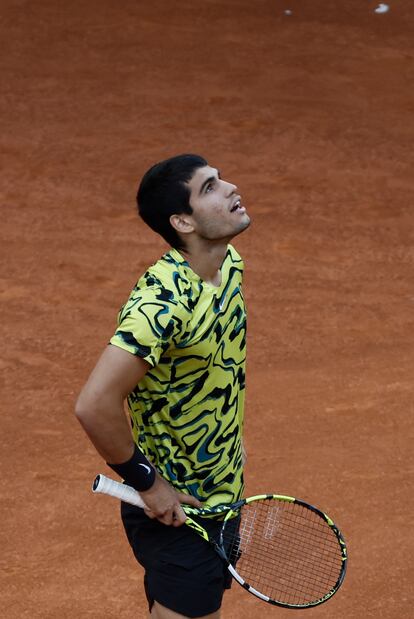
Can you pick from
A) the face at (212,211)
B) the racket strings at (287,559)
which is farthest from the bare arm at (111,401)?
the racket strings at (287,559)

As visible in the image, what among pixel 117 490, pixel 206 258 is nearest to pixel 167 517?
pixel 117 490

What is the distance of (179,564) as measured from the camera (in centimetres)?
379

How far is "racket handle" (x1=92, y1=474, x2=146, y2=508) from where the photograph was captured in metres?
3.60

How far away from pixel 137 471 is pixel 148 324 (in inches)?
19.2

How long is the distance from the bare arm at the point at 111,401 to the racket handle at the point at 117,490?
10 cm

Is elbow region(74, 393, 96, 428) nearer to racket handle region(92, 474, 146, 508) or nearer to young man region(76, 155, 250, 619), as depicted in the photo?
young man region(76, 155, 250, 619)

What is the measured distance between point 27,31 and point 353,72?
330 centimetres

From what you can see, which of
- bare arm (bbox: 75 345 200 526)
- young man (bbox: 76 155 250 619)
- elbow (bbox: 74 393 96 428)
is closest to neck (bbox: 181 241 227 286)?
young man (bbox: 76 155 250 619)

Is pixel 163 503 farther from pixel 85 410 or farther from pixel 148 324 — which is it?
pixel 148 324

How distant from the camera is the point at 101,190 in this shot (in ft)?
29.8

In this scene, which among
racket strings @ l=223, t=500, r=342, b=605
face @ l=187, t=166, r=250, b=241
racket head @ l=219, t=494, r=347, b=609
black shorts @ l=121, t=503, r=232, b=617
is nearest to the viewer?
face @ l=187, t=166, r=250, b=241

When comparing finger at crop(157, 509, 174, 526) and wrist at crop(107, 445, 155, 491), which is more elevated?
wrist at crop(107, 445, 155, 491)

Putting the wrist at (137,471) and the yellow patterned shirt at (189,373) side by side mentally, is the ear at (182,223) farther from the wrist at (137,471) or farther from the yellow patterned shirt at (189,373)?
the wrist at (137,471)

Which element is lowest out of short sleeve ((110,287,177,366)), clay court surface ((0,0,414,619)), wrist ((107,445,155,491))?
clay court surface ((0,0,414,619))
